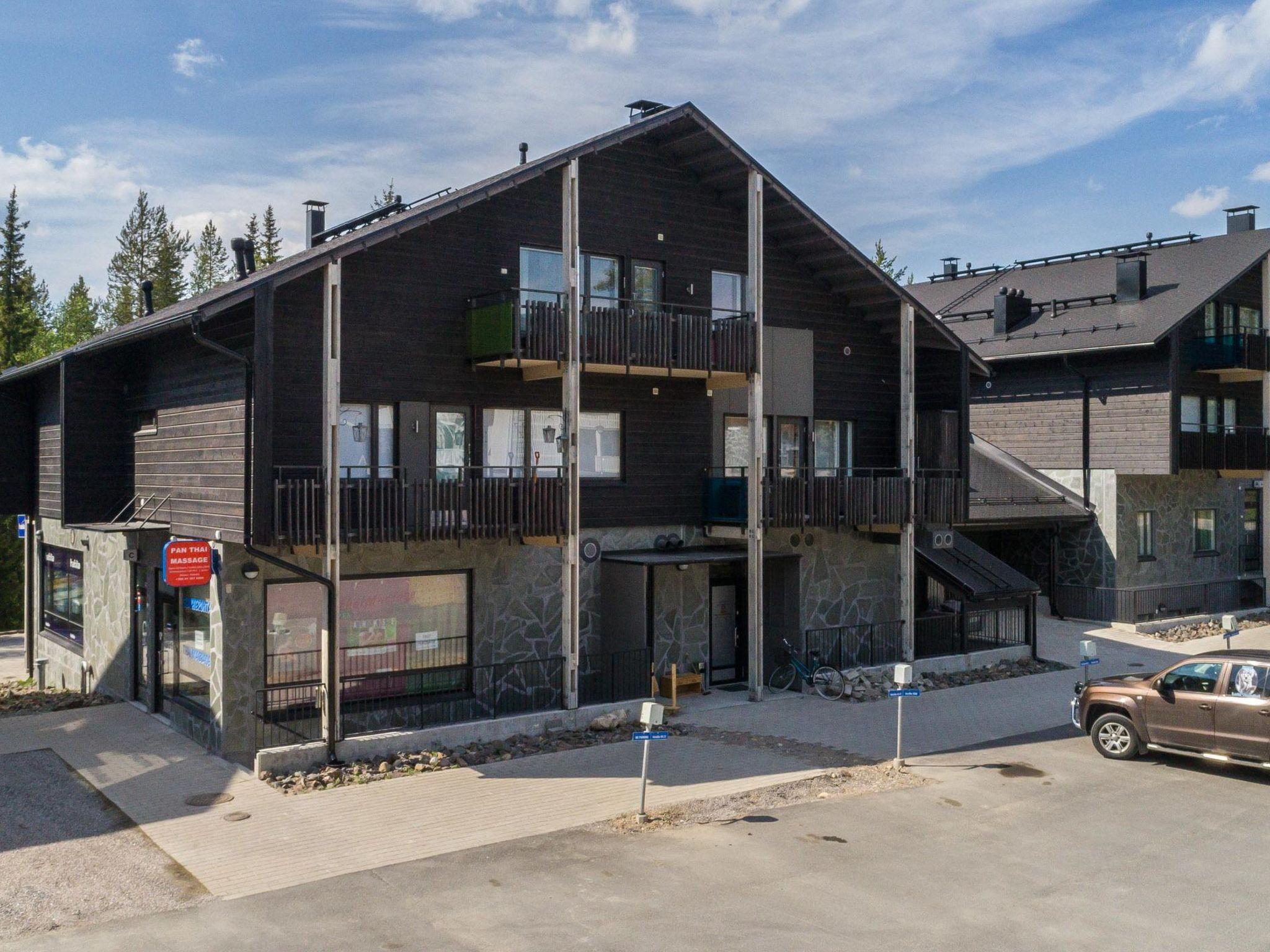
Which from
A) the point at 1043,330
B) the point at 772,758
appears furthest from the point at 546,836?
the point at 1043,330

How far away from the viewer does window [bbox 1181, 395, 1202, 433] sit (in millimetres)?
31797

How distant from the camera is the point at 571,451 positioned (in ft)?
60.1

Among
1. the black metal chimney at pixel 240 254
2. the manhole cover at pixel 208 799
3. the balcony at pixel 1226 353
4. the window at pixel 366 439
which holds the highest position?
the black metal chimney at pixel 240 254

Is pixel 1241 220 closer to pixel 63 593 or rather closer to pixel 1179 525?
pixel 1179 525

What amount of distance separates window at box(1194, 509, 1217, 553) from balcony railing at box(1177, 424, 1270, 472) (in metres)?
2.12

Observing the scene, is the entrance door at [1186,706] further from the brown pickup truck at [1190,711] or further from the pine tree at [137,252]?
the pine tree at [137,252]

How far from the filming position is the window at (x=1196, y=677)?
15.9 m

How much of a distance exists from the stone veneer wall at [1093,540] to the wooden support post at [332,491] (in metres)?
22.5

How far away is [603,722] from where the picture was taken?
18234mm

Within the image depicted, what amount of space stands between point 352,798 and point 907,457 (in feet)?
44.3

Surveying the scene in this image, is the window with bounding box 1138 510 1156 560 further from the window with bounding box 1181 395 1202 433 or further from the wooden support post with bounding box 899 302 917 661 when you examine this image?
the wooden support post with bounding box 899 302 917 661

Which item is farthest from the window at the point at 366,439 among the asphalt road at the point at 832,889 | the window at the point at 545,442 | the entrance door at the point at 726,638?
the entrance door at the point at 726,638

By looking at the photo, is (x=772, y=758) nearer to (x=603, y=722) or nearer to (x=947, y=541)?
(x=603, y=722)

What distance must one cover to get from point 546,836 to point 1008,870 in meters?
5.18
